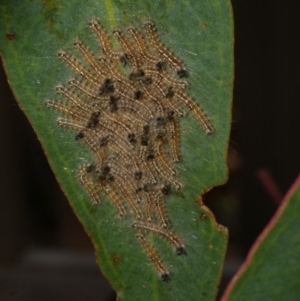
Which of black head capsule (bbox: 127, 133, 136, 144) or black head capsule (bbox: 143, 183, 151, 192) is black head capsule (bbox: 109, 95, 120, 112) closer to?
black head capsule (bbox: 127, 133, 136, 144)

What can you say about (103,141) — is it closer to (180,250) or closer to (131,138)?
(131,138)

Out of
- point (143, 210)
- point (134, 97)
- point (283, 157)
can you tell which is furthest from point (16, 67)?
point (283, 157)

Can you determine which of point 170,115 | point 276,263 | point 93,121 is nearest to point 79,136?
point 93,121

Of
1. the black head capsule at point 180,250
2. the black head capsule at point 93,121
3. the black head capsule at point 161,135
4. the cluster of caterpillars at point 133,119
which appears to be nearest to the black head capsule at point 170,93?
the cluster of caterpillars at point 133,119

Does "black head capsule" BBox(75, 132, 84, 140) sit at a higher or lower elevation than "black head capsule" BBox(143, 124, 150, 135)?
higher

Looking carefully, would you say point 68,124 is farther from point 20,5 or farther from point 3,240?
point 3,240

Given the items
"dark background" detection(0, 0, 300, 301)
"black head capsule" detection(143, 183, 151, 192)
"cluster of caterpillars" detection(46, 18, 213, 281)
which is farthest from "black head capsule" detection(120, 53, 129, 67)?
A: "dark background" detection(0, 0, 300, 301)
